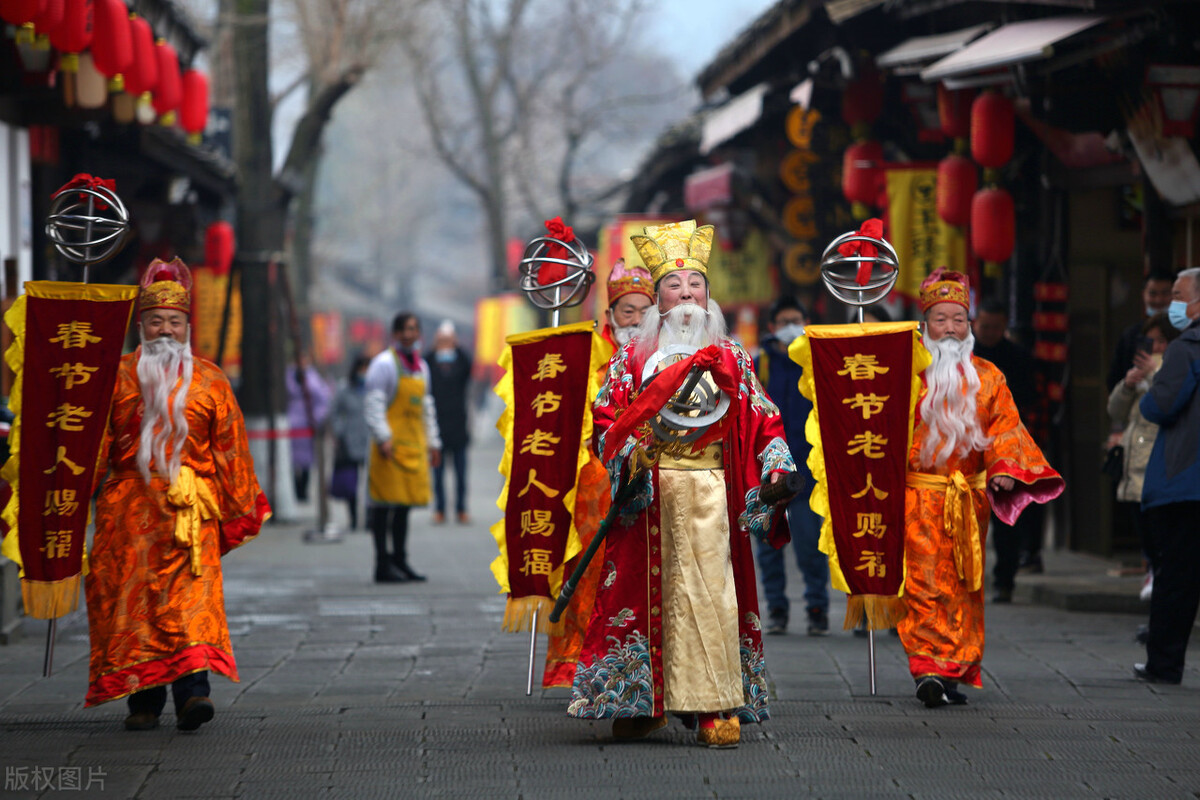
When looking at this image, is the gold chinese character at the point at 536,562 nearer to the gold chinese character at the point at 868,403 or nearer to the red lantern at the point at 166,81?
the gold chinese character at the point at 868,403

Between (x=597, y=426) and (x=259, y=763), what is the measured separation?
69.7 inches

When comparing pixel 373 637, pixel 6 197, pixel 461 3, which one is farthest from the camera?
pixel 461 3

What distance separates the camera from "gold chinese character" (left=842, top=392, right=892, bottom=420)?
662cm

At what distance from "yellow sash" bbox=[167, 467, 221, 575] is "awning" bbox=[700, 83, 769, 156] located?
8.27 metres

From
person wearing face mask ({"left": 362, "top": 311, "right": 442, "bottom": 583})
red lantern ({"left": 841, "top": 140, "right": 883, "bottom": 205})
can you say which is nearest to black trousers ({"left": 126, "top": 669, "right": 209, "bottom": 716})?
person wearing face mask ({"left": 362, "top": 311, "right": 442, "bottom": 583})

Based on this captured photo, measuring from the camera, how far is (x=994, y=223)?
35.1 ft

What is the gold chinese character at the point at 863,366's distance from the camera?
6613mm

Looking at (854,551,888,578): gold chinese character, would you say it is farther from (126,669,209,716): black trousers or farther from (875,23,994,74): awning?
(875,23,994,74): awning

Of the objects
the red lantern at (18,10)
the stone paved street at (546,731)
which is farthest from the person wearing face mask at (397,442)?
the red lantern at (18,10)

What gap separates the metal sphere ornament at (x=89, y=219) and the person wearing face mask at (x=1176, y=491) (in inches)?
182

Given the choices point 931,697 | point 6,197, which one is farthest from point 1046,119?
point 6,197

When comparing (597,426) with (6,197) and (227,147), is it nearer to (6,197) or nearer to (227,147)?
(6,197)

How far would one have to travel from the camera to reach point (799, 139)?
Result: 14047 millimetres

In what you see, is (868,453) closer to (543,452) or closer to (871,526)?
(871,526)
